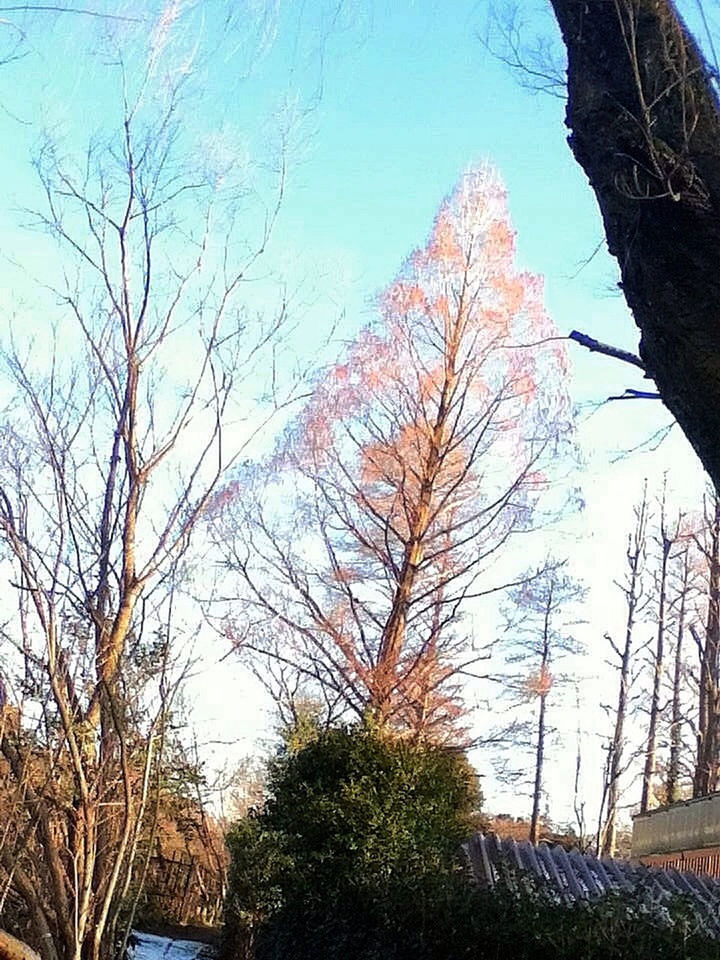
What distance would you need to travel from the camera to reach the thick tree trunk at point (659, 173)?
2338 millimetres

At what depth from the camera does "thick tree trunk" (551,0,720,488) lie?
234 centimetres

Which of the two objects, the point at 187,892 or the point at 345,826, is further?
the point at 187,892

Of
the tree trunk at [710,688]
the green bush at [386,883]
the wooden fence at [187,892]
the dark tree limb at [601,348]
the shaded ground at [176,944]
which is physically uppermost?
the tree trunk at [710,688]

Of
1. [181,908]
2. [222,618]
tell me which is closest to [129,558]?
[222,618]

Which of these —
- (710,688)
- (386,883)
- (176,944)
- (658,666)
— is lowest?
(176,944)

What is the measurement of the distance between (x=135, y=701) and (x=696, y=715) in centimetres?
1940

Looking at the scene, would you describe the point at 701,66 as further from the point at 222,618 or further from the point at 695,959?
the point at 222,618

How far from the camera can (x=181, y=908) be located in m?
17.3

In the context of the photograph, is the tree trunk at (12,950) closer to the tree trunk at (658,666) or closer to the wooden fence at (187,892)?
the wooden fence at (187,892)

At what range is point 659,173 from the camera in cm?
252

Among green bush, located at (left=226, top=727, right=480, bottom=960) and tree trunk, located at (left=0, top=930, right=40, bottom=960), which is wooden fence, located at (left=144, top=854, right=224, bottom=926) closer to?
green bush, located at (left=226, top=727, right=480, bottom=960)

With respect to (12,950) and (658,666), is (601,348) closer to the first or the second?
(12,950)

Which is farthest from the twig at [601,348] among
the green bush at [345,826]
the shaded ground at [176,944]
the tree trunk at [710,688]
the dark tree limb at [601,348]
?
the tree trunk at [710,688]

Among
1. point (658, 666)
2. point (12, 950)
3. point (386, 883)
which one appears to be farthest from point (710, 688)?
point (12, 950)
